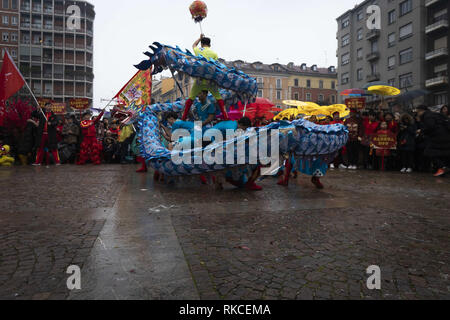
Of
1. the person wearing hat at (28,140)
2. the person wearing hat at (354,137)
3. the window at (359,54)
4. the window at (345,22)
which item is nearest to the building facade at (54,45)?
the window at (345,22)

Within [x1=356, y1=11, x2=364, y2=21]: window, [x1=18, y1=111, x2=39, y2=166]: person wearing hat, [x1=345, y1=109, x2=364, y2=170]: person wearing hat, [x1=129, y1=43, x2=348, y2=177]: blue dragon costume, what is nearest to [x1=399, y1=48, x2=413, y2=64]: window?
[x1=356, y1=11, x2=364, y2=21]: window

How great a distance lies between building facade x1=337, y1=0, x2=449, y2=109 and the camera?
105 ft

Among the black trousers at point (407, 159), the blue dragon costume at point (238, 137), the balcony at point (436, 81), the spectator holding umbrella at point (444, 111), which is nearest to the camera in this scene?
the blue dragon costume at point (238, 137)

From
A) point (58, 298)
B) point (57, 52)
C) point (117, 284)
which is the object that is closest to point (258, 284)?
point (117, 284)

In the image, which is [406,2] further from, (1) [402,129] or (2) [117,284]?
(2) [117,284]

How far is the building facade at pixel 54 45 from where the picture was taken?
5675cm

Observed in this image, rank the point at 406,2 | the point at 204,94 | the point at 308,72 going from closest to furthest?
the point at 204,94
the point at 406,2
the point at 308,72

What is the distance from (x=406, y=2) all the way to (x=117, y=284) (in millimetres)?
42071

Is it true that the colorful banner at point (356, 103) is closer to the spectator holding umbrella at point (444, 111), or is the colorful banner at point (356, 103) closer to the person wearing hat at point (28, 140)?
the spectator holding umbrella at point (444, 111)

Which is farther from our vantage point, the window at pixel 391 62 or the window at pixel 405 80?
the window at pixel 391 62

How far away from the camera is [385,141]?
10234 mm

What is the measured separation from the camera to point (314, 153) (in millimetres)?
5555

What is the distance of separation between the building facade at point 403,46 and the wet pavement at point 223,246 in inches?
1212

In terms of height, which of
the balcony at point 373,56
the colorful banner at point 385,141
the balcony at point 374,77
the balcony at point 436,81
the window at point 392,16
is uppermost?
the window at point 392,16
